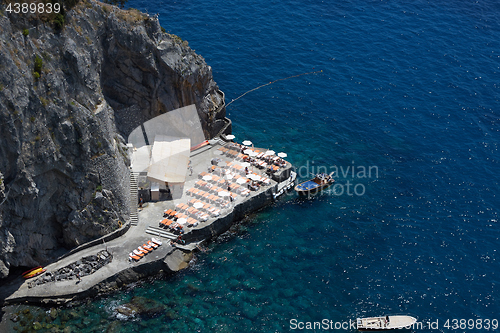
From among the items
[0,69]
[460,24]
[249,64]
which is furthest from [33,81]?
[460,24]

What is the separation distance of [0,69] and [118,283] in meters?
28.3

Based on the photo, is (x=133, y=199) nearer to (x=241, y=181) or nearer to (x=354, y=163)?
(x=241, y=181)

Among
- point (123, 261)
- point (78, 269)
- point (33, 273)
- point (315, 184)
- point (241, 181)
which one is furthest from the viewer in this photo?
point (315, 184)

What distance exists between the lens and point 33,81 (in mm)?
59625

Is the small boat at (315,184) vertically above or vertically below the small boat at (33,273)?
above

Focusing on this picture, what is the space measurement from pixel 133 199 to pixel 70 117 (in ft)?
51.8

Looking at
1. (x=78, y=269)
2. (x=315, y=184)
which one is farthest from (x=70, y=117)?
(x=315, y=184)

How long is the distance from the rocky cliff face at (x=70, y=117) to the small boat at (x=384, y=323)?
33340 mm

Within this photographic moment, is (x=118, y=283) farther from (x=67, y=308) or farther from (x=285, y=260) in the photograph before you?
(x=285, y=260)

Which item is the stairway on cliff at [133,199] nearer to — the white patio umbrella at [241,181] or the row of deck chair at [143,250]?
the row of deck chair at [143,250]

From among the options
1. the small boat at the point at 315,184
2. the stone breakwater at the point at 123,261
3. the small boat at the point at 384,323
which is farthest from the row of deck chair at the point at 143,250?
the small boat at the point at 384,323

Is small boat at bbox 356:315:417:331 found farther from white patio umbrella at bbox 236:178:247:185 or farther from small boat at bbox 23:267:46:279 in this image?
small boat at bbox 23:267:46:279

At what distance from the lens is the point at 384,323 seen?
204 ft

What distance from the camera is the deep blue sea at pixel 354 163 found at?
214 feet
